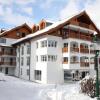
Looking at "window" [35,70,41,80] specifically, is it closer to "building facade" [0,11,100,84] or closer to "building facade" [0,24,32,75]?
"building facade" [0,11,100,84]

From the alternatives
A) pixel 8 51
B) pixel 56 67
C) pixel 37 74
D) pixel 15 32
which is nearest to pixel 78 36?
pixel 56 67

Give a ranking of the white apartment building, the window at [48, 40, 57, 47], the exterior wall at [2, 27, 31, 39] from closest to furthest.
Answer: the white apartment building, the window at [48, 40, 57, 47], the exterior wall at [2, 27, 31, 39]

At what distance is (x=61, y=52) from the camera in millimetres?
40719

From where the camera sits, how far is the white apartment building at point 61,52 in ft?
128

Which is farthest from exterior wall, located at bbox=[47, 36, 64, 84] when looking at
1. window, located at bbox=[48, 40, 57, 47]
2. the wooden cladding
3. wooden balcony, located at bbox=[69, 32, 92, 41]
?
wooden balcony, located at bbox=[69, 32, 92, 41]

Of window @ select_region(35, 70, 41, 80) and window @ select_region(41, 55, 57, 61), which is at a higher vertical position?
window @ select_region(41, 55, 57, 61)

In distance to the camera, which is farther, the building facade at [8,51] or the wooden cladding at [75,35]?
the building facade at [8,51]

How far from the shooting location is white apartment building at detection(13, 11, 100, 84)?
39.2m

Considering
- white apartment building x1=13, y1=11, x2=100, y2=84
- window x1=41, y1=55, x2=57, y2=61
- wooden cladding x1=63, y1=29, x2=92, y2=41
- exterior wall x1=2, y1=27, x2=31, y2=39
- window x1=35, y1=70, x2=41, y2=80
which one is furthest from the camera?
exterior wall x1=2, y1=27, x2=31, y2=39

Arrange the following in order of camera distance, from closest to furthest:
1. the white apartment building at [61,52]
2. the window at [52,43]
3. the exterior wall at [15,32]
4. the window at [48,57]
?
the window at [48,57] → the white apartment building at [61,52] → the window at [52,43] → the exterior wall at [15,32]

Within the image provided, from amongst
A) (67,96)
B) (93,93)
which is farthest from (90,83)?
(67,96)

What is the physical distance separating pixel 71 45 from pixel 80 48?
8.02 feet

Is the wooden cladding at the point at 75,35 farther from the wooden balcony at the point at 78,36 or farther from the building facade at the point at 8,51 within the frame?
the building facade at the point at 8,51

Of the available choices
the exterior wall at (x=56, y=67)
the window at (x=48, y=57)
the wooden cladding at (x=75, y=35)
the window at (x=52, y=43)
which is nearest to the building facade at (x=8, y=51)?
the window at (x=48, y=57)
